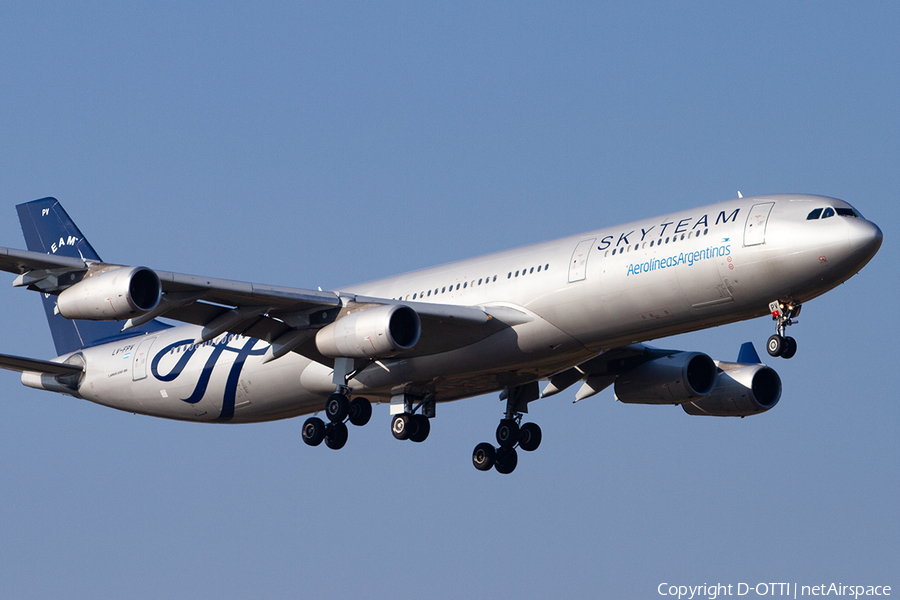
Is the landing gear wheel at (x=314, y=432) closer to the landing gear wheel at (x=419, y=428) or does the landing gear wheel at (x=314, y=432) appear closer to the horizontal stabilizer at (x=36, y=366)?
the landing gear wheel at (x=419, y=428)

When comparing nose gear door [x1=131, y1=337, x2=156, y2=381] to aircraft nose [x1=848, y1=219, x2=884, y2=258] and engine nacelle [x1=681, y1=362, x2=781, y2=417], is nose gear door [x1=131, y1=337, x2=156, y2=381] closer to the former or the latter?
engine nacelle [x1=681, y1=362, x2=781, y2=417]

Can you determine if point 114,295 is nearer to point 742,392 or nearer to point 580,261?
point 580,261

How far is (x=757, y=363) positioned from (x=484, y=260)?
1175 cm

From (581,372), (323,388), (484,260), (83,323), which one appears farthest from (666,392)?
(83,323)

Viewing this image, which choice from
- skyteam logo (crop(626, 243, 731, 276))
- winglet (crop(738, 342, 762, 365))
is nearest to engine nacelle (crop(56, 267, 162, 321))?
skyteam logo (crop(626, 243, 731, 276))

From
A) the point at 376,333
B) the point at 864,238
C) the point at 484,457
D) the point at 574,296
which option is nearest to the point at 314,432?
the point at 484,457

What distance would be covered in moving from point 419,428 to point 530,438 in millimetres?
→ 4734

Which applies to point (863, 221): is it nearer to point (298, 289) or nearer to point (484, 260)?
point (484, 260)

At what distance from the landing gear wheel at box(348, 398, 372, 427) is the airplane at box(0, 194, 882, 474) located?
0.11m

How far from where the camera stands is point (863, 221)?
32406mm

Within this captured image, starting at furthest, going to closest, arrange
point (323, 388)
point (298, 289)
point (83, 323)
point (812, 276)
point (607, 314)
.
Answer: point (83, 323) < point (323, 388) < point (298, 289) < point (607, 314) < point (812, 276)

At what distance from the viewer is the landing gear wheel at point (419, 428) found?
39.8 meters

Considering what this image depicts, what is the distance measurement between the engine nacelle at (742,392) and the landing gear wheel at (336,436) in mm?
11906

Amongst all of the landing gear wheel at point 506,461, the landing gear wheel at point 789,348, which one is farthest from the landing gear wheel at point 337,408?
the landing gear wheel at point 789,348
